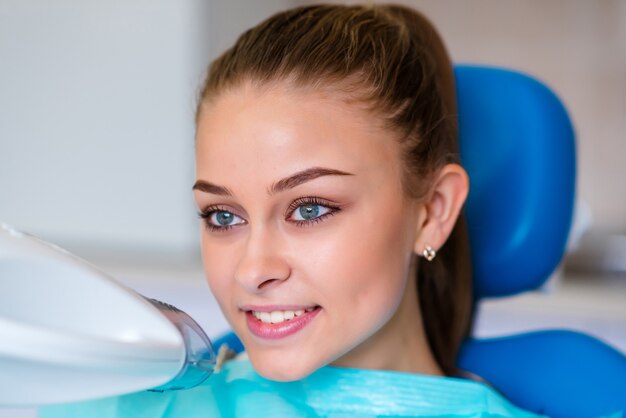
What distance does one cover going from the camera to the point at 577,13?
3.10 meters

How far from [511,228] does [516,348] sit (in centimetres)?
17

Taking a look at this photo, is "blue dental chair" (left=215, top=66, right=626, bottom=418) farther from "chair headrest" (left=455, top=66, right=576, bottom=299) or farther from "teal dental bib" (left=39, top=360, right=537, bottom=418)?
"teal dental bib" (left=39, top=360, right=537, bottom=418)

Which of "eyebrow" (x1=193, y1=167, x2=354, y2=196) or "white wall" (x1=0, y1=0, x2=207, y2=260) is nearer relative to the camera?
"eyebrow" (x1=193, y1=167, x2=354, y2=196)

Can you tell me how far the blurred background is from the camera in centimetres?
307

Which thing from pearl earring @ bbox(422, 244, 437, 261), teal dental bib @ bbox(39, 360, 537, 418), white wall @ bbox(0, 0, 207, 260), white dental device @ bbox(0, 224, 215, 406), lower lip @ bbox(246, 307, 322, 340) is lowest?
white wall @ bbox(0, 0, 207, 260)

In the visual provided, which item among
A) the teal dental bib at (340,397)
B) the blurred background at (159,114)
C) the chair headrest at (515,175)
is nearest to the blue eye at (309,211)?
the teal dental bib at (340,397)

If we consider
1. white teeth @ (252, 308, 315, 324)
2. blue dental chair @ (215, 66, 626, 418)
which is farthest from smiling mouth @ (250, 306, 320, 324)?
blue dental chair @ (215, 66, 626, 418)

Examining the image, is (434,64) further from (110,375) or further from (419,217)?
(110,375)

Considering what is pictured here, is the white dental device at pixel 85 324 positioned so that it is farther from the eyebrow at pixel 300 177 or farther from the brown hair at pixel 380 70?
the brown hair at pixel 380 70

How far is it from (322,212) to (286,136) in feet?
0.31

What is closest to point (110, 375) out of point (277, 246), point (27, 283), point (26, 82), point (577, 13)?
point (27, 283)

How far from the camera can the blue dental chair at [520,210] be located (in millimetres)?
1173

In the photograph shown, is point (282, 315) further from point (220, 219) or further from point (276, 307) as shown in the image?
point (220, 219)

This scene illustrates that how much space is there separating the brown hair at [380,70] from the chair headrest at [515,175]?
0.15ft
